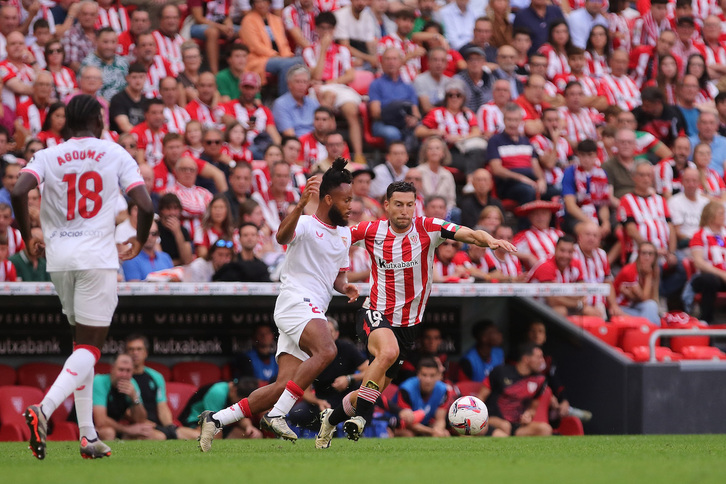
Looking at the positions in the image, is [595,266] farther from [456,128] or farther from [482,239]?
[482,239]

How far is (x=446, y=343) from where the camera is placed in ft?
45.8

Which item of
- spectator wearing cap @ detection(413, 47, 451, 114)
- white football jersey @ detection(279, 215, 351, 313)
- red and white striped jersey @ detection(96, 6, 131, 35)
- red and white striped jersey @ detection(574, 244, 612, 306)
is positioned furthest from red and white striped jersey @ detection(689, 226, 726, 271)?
red and white striped jersey @ detection(96, 6, 131, 35)

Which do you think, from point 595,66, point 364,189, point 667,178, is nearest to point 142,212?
point 364,189

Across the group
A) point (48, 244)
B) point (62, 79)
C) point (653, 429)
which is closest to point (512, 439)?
point (653, 429)

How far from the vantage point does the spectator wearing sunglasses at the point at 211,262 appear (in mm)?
12680

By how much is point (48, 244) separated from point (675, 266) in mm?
9605

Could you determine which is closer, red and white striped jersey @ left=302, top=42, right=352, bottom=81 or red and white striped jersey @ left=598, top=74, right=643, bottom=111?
red and white striped jersey @ left=302, top=42, right=352, bottom=81

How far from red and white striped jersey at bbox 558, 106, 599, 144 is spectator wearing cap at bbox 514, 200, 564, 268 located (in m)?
2.90

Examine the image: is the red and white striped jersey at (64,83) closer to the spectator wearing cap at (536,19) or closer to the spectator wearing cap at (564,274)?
the spectator wearing cap at (564,274)

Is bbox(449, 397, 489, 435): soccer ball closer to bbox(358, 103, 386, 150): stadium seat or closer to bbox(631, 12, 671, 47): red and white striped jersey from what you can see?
bbox(358, 103, 386, 150): stadium seat

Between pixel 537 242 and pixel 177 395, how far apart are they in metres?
4.90

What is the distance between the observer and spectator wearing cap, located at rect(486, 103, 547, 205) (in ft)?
51.0

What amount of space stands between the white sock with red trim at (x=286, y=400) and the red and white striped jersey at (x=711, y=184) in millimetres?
9629

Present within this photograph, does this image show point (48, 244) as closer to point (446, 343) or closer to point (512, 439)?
point (512, 439)
